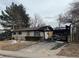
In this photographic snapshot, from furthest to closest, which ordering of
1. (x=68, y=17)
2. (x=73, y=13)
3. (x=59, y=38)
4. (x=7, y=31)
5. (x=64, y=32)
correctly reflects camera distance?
(x=7, y=31) → (x=64, y=32) → (x=59, y=38) → (x=68, y=17) → (x=73, y=13)

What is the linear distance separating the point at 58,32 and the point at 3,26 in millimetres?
19337

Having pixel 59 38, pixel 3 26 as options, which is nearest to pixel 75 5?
pixel 59 38

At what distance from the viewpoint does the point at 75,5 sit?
31344 millimetres

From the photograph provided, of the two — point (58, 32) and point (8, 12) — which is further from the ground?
point (8, 12)

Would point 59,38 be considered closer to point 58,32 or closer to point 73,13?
point 58,32

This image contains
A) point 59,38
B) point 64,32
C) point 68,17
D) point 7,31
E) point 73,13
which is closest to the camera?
point 73,13

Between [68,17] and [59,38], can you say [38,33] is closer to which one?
[59,38]

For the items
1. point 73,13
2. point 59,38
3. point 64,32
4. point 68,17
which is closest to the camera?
point 73,13

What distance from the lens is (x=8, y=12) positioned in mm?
49094

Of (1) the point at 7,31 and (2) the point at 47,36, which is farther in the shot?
(1) the point at 7,31

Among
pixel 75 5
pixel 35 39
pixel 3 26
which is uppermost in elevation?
pixel 75 5

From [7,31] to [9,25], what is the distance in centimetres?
259

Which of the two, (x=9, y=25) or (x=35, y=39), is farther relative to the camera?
(x=9, y=25)

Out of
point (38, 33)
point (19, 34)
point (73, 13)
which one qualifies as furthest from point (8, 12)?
point (73, 13)
